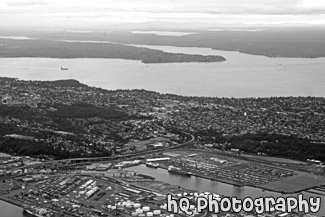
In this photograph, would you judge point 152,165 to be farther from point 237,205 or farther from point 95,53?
point 95,53

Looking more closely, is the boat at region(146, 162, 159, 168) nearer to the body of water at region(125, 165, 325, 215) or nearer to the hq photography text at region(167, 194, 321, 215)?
the body of water at region(125, 165, 325, 215)

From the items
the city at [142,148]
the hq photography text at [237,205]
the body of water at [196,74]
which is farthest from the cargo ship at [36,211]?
the body of water at [196,74]

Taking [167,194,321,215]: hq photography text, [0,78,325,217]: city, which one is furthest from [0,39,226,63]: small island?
[167,194,321,215]: hq photography text

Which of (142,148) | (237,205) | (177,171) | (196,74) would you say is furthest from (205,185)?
(196,74)

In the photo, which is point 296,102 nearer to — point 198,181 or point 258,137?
point 258,137

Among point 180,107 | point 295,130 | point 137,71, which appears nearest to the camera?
point 295,130

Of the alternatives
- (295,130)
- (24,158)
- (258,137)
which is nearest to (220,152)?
(258,137)
